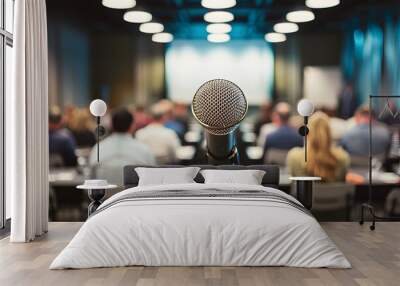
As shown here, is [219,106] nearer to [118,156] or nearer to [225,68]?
[225,68]

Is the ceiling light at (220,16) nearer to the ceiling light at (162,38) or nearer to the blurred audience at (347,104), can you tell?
the ceiling light at (162,38)

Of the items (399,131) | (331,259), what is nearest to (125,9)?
(399,131)

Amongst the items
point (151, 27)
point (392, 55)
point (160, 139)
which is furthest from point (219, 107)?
point (392, 55)

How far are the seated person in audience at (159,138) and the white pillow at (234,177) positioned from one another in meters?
0.78

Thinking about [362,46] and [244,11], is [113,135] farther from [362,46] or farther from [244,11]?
[362,46]

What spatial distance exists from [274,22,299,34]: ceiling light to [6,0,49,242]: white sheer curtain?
2889mm

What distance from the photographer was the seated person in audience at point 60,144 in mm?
7266

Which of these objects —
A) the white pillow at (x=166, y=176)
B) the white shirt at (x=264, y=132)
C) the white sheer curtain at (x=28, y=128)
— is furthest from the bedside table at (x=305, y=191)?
the white sheer curtain at (x=28, y=128)

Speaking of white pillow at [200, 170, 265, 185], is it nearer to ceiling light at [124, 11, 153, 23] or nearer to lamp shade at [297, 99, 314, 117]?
lamp shade at [297, 99, 314, 117]

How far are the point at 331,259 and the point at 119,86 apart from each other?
3.85 metres

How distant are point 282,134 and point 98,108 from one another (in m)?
2.31

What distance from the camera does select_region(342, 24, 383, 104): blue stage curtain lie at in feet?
23.9

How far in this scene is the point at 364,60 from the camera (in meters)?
7.31

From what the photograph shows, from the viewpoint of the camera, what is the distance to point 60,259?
14.9ft
